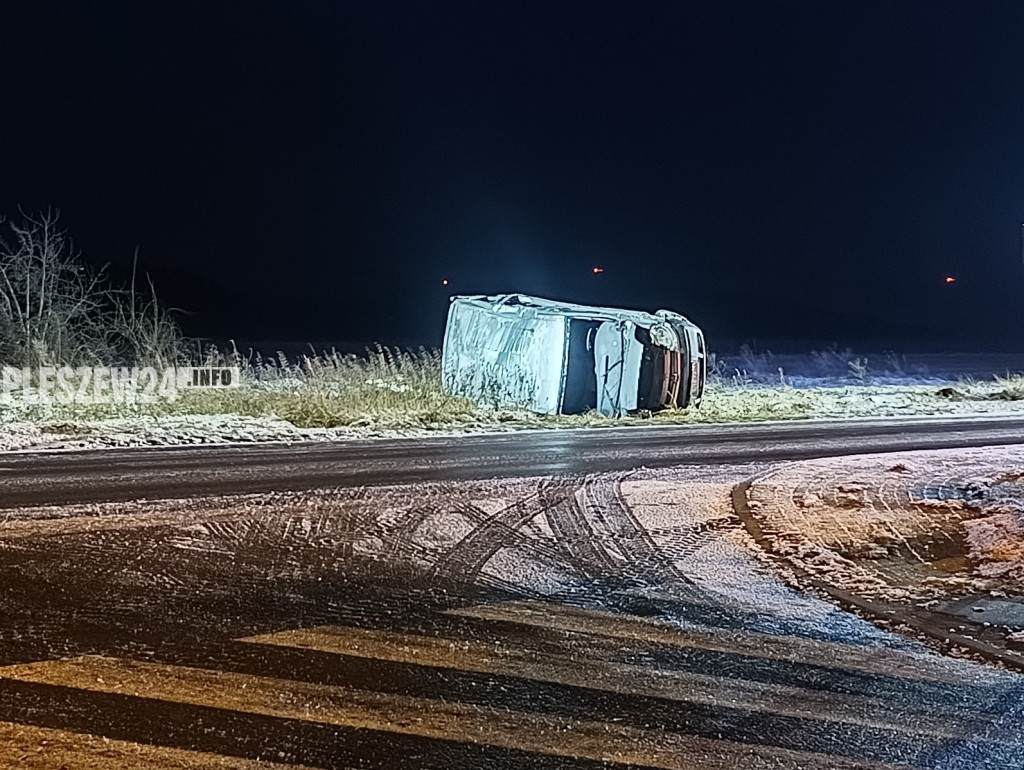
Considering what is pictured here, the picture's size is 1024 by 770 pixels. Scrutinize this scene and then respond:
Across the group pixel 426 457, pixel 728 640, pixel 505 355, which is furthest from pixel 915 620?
pixel 505 355

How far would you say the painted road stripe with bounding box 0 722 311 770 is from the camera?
3.92 metres

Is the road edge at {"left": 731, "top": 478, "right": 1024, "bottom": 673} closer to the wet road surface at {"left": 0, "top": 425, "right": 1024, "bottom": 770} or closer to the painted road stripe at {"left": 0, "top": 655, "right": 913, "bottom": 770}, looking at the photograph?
the wet road surface at {"left": 0, "top": 425, "right": 1024, "bottom": 770}

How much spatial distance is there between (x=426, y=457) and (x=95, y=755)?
8.81 meters

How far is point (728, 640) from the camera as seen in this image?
5770 millimetres

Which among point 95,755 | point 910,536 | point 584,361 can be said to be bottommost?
point 95,755

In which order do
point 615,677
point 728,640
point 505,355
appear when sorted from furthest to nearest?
point 505,355, point 728,640, point 615,677

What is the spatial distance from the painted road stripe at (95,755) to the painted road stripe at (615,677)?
1.38 m

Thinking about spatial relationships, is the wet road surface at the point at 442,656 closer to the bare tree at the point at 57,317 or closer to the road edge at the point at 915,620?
the road edge at the point at 915,620

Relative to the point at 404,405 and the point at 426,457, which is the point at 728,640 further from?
the point at 404,405

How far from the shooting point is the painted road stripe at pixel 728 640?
5395 mm

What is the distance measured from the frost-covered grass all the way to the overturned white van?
37cm

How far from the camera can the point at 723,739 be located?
4355 millimetres

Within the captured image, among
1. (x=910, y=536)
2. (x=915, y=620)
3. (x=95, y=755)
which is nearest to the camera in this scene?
(x=95, y=755)

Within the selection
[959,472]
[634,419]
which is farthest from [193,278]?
[959,472]
